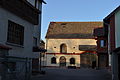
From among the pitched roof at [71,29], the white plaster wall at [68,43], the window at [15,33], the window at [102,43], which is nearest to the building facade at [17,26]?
the window at [15,33]

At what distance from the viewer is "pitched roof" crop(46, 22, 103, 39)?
57.8m

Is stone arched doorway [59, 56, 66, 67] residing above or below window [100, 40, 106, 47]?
below

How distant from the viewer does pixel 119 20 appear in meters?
A: 18.0

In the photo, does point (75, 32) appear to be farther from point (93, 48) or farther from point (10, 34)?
point (10, 34)

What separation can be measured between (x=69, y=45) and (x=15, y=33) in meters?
42.0

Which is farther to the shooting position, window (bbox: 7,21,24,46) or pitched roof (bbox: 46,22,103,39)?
pitched roof (bbox: 46,22,103,39)

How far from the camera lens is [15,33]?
16.1 meters

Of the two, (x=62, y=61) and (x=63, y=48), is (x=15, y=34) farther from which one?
(x=63, y=48)

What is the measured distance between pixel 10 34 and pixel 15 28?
0.80 meters

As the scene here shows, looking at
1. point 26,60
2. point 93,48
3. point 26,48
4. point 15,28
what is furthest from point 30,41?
point 93,48

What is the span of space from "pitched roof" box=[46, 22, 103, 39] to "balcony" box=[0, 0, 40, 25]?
129 ft

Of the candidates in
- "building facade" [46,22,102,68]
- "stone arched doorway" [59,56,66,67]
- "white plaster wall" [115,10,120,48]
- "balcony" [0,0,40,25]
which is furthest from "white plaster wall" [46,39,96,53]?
"balcony" [0,0,40,25]

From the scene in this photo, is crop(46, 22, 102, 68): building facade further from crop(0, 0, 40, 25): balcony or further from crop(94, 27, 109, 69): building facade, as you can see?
crop(0, 0, 40, 25): balcony

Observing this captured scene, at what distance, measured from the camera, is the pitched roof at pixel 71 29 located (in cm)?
5775
